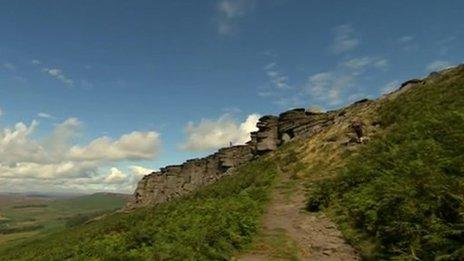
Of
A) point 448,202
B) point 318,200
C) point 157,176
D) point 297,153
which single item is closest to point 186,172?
point 157,176

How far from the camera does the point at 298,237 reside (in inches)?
659

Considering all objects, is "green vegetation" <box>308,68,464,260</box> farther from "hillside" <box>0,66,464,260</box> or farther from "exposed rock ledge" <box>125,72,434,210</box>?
"exposed rock ledge" <box>125,72,434,210</box>

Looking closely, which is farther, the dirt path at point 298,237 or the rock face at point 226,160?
the rock face at point 226,160

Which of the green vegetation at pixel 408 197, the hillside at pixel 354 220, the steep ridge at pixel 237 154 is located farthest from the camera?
the steep ridge at pixel 237 154

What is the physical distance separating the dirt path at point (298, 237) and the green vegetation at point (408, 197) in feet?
1.80

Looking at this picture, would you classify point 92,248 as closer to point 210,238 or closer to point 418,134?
point 210,238

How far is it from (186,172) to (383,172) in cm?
11026

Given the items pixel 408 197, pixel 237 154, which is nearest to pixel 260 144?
pixel 237 154

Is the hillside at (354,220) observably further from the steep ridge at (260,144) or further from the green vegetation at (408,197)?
the steep ridge at (260,144)

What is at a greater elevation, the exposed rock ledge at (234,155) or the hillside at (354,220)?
the exposed rock ledge at (234,155)

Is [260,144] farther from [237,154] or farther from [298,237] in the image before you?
[298,237]

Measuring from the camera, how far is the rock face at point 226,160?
224 ft

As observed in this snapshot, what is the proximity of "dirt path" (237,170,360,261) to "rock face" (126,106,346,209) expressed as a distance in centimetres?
3355

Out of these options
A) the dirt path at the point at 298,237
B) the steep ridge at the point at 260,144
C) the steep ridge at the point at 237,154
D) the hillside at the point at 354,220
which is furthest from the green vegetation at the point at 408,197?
the steep ridge at the point at 237,154
